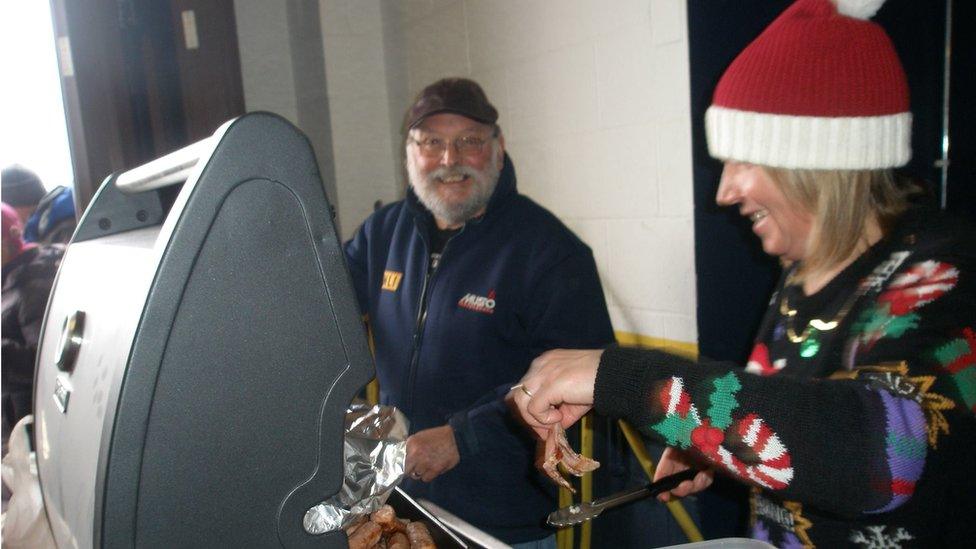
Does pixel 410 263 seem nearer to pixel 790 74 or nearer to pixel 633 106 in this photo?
pixel 633 106

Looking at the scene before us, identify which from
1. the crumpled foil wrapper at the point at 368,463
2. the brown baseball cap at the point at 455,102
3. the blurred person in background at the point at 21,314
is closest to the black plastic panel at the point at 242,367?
the crumpled foil wrapper at the point at 368,463

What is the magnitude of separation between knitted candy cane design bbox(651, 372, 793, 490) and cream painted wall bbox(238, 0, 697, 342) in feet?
3.83

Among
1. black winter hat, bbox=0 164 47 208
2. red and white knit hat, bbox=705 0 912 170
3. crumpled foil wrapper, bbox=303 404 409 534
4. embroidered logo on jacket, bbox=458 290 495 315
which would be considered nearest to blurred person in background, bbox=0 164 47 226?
black winter hat, bbox=0 164 47 208

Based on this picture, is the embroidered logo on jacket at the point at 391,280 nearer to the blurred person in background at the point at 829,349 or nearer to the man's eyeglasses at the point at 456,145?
the man's eyeglasses at the point at 456,145

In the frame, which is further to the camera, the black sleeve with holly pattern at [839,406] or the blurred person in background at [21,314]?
the blurred person in background at [21,314]

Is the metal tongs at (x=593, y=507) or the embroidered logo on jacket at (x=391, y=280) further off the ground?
the embroidered logo on jacket at (x=391, y=280)

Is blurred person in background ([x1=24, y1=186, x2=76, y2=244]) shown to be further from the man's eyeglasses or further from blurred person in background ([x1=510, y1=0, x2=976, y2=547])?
blurred person in background ([x1=510, y1=0, x2=976, y2=547])

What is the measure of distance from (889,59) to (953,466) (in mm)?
534

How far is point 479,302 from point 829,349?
856mm

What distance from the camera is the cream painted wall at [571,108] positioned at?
188 centimetres

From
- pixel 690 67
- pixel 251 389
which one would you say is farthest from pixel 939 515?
pixel 690 67

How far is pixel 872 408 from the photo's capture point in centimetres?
69

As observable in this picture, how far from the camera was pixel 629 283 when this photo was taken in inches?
81.4

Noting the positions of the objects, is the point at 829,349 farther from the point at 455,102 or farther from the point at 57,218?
the point at 57,218
